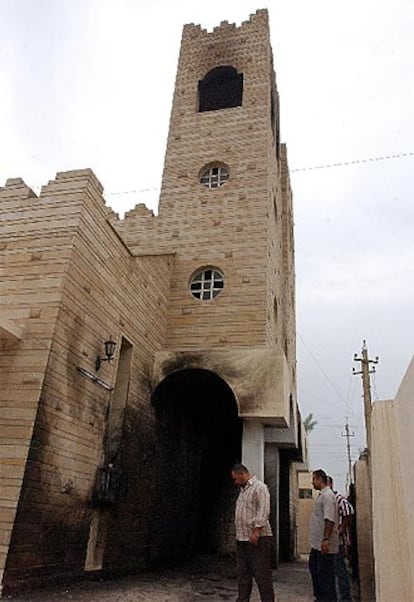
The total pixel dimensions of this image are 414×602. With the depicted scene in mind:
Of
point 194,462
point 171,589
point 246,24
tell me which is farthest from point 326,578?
point 246,24

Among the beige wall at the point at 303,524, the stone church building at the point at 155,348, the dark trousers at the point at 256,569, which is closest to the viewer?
the dark trousers at the point at 256,569

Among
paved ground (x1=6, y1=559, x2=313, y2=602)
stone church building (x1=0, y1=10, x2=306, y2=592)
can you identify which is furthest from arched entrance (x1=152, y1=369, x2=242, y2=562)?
paved ground (x1=6, y1=559, x2=313, y2=602)

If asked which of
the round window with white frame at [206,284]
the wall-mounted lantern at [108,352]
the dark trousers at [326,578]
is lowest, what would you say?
the dark trousers at [326,578]

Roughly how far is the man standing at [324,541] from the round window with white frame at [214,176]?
27.7 feet

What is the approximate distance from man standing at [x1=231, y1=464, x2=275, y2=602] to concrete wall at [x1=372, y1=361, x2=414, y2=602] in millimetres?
2717

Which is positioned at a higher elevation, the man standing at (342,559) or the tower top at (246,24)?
the tower top at (246,24)

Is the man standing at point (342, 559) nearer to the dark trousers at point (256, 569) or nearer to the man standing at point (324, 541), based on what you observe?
the man standing at point (324, 541)

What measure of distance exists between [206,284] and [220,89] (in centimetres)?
749

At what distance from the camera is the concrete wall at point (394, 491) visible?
1.98m

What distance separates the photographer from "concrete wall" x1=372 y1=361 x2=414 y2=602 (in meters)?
1.98

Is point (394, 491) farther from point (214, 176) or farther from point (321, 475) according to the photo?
point (214, 176)

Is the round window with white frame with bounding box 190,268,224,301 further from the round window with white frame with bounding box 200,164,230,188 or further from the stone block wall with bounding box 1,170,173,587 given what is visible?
the round window with white frame with bounding box 200,164,230,188

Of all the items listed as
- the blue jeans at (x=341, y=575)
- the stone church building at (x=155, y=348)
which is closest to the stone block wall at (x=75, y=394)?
the stone church building at (x=155, y=348)

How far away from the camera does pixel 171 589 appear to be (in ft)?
21.7
